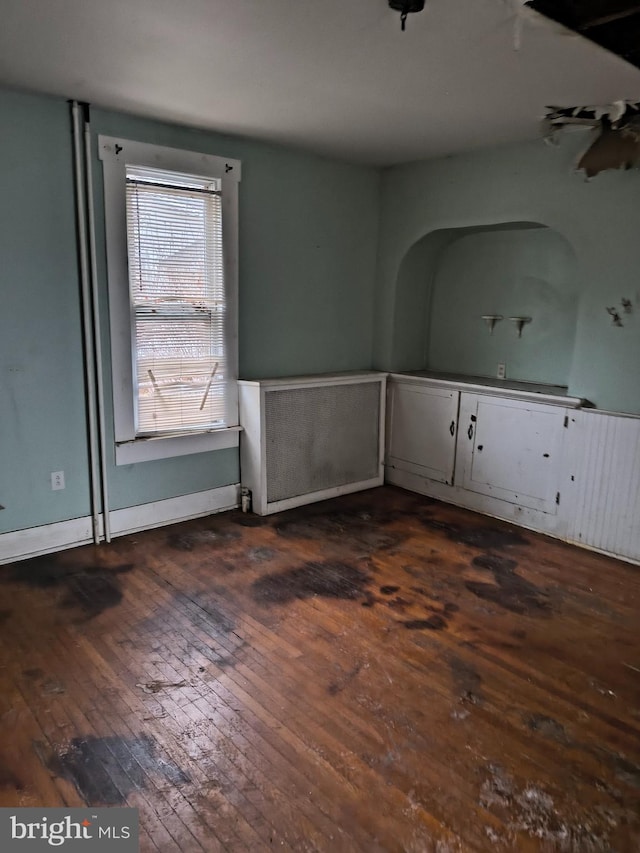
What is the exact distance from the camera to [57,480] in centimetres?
349

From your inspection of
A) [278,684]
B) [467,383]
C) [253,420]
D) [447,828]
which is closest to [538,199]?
[467,383]

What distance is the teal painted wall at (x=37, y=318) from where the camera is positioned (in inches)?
124

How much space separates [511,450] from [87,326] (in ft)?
9.19

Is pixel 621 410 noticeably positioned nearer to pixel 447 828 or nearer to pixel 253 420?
pixel 253 420

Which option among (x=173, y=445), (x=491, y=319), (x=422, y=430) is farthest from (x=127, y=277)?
(x=491, y=319)

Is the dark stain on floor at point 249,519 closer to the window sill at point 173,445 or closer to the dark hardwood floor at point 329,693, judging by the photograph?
the dark hardwood floor at point 329,693

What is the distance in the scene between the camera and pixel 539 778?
1912mm

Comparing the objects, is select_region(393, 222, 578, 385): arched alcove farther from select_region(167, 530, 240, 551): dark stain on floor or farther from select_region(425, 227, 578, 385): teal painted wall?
select_region(167, 530, 240, 551): dark stain on floor

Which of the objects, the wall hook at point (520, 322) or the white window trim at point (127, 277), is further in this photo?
the wall hook at point (520, 322)

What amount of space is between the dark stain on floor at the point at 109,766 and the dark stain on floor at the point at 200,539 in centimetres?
163

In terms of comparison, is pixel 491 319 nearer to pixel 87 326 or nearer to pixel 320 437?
pixel 320 437

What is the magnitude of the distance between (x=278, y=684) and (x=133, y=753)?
0.59 meters

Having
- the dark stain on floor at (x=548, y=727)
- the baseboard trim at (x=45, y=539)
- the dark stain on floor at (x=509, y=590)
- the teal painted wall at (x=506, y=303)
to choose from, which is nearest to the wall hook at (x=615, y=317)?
the teal painted wall at (x=506, y=303)

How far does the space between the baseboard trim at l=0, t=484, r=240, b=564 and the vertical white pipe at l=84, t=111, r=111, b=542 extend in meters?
0.10
